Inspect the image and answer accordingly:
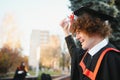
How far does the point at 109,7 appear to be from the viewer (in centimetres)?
822

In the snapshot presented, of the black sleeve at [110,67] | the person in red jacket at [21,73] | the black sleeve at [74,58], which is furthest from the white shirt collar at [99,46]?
the person in red jacket at [21,73]

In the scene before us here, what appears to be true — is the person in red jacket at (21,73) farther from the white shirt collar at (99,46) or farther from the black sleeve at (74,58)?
the white shirt collar at (99,46)

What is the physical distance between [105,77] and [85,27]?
0.54 metres

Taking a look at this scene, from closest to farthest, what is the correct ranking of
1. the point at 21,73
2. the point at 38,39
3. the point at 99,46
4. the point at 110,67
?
the point at 110,67
the point at 99,46
the point at 21,73
the point at 38,39

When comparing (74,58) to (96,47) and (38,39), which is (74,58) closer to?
(96,47)

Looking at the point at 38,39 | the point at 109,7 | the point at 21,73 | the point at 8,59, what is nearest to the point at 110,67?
the point at 109,7

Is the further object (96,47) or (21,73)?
(21,73)

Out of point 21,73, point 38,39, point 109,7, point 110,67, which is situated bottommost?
point 21,73

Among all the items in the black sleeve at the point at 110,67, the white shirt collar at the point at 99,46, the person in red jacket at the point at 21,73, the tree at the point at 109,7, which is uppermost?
the tree at the point at 109,7

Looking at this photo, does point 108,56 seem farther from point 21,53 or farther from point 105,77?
point 21,53

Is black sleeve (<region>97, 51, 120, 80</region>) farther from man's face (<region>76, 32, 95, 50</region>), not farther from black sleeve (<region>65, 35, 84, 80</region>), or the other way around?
black sleeve (<region>65, 35, 84, 80</region>)

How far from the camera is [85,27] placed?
3.62m

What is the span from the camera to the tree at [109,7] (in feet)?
26.9


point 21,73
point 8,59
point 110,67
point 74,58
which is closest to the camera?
point 110,67
